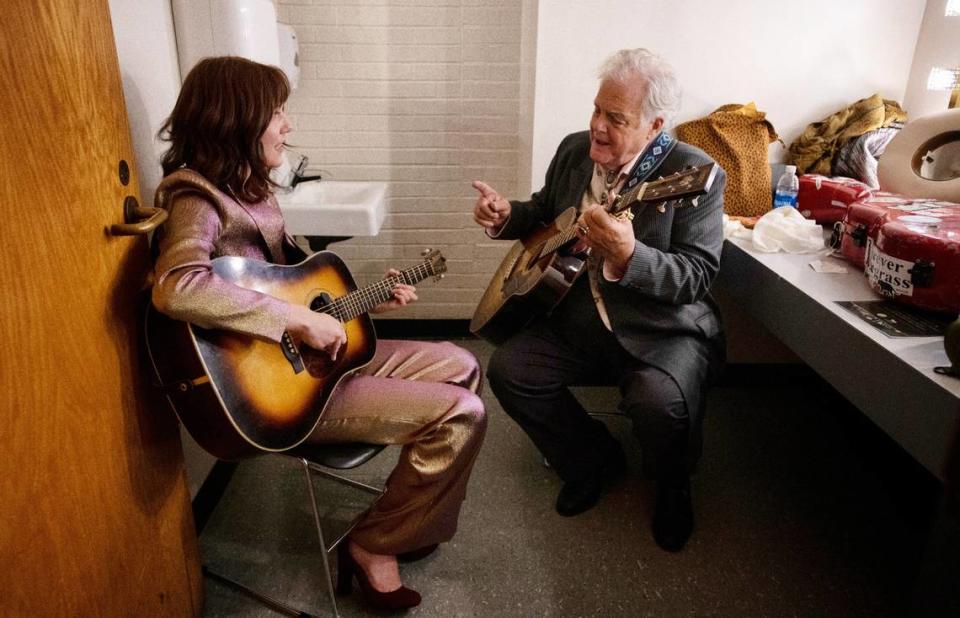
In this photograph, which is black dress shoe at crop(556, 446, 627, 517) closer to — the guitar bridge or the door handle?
the guitar bridge

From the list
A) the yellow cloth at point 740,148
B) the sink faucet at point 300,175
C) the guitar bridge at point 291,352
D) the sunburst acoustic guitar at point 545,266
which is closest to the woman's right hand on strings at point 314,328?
the guitar bridge at point 291,352

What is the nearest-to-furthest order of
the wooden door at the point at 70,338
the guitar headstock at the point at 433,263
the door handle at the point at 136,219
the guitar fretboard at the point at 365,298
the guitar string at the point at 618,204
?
the wooden door at the point at 70,338 → the door handle at the point at 136,219 → the guitar fretboard at the point at 365,298 → the guitar string at the point at 618,204 → the guitar headstock at the point at 433,263

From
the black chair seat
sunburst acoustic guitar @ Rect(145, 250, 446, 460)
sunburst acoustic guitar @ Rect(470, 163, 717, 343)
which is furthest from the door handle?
sunburst acoustic guitar @ Rect(470, 163, 717, 343)

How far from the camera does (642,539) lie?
190 cm

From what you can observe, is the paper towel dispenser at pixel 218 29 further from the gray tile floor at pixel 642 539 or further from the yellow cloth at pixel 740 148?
the yellow cloth at pixel 740 148

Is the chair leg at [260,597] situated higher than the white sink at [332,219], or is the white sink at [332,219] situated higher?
the white sink at [332,219]

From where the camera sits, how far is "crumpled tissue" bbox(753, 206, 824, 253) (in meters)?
2.08

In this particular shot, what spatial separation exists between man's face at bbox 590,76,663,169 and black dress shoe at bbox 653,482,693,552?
0.96m

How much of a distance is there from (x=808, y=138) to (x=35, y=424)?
8.43 feet

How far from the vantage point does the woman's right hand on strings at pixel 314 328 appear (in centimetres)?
133

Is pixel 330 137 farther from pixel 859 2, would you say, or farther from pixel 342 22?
pixel 859 2

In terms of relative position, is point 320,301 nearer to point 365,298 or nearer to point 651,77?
point 365,298

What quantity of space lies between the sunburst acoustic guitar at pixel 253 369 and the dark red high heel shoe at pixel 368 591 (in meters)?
0.44

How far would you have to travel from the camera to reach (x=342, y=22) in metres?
2.77
